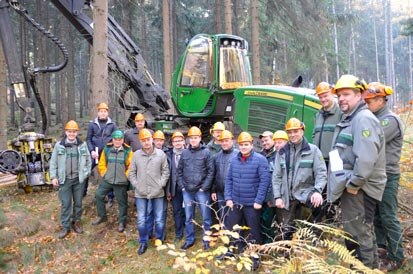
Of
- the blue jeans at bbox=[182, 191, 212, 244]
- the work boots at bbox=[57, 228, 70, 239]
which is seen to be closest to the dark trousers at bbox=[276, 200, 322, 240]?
the blue jeans at bbox=[182, 191, 212, 244]

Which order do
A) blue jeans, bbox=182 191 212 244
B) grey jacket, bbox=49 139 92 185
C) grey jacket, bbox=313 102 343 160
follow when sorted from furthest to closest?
grey jacket, bbox=49 139 92 185 < blue jeans, bbox=182 191 212 244 < grey jacket, bbox=313 102 343 160

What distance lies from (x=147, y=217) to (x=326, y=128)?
3.05 meters

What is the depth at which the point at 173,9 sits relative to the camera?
76.5 ft

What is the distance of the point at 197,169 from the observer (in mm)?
5926

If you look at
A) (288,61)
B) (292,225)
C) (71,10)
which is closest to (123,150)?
(292,225)

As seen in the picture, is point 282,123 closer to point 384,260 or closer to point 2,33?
point 384,260

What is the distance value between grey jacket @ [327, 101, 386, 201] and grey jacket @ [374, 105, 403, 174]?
2.43ft

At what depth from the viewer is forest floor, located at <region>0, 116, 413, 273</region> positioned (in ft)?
19.5

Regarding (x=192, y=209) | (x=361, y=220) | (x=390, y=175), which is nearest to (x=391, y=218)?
(x=390, y=175)

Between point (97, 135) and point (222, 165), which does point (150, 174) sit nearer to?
point (222, 165)

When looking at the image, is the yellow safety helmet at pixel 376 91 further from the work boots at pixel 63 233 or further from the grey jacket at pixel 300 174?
the work boots at pixel 63 233

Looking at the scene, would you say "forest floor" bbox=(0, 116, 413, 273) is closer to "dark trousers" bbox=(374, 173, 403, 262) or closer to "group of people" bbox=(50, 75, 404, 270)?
"group of people" bbox=(50, 75, 404, 270)

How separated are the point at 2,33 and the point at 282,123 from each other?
633 cm

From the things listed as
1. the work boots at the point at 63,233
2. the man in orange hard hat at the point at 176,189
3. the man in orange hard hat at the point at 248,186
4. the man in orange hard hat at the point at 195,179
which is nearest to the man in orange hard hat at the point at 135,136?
the man in orange hard hat at the point at 176,189
